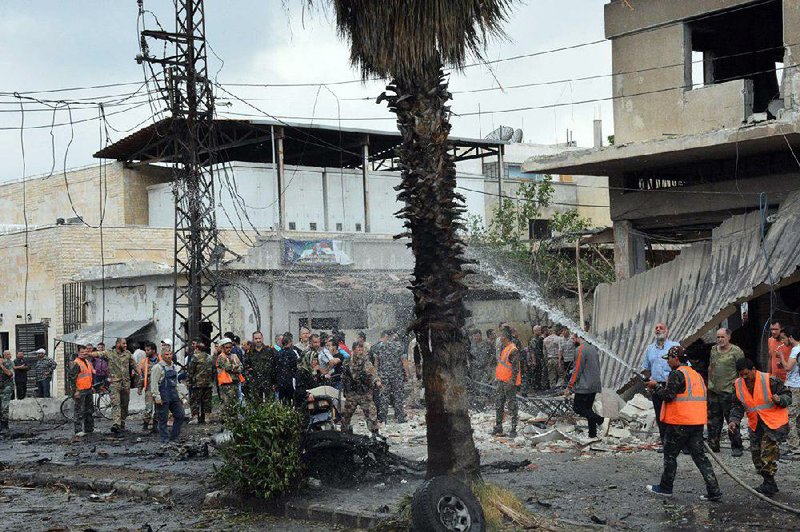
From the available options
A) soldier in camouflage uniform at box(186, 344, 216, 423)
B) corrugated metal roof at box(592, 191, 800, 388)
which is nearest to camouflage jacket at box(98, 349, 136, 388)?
soldier in camouflage uniform at box(186, 344, 216, 423)

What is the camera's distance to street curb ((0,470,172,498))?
534 inches

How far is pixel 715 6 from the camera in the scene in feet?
59.5

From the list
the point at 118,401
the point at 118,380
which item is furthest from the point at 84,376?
the point at 118,401

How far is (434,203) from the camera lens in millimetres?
10086

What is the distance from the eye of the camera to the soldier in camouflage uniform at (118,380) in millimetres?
21203

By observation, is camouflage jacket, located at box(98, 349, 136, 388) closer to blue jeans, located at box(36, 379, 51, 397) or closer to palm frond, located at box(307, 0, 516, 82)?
blue jeans, located at box(36, 379, 51, 397)

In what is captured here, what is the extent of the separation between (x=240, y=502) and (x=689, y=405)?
5.38 meters

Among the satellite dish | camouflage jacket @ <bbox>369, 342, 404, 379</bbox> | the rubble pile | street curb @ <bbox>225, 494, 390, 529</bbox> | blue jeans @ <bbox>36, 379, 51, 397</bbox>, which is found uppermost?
the satellite dish

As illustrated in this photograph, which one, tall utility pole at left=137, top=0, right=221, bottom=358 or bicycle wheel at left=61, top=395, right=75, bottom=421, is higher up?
tall utility pole at left=137, top=0, right=221, bottom=358

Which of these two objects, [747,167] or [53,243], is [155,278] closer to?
[53,243]

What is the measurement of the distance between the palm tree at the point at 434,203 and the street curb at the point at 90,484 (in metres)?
4.97

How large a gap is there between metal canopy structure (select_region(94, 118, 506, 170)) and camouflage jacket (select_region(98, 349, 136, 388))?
1080cm

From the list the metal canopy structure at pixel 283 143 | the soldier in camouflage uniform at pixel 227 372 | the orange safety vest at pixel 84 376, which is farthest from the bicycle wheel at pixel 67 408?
the metal canopy structure at pixel 283 143

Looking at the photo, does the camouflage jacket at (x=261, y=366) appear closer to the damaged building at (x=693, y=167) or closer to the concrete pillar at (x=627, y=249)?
the damaged building at (x=693, y=167)
